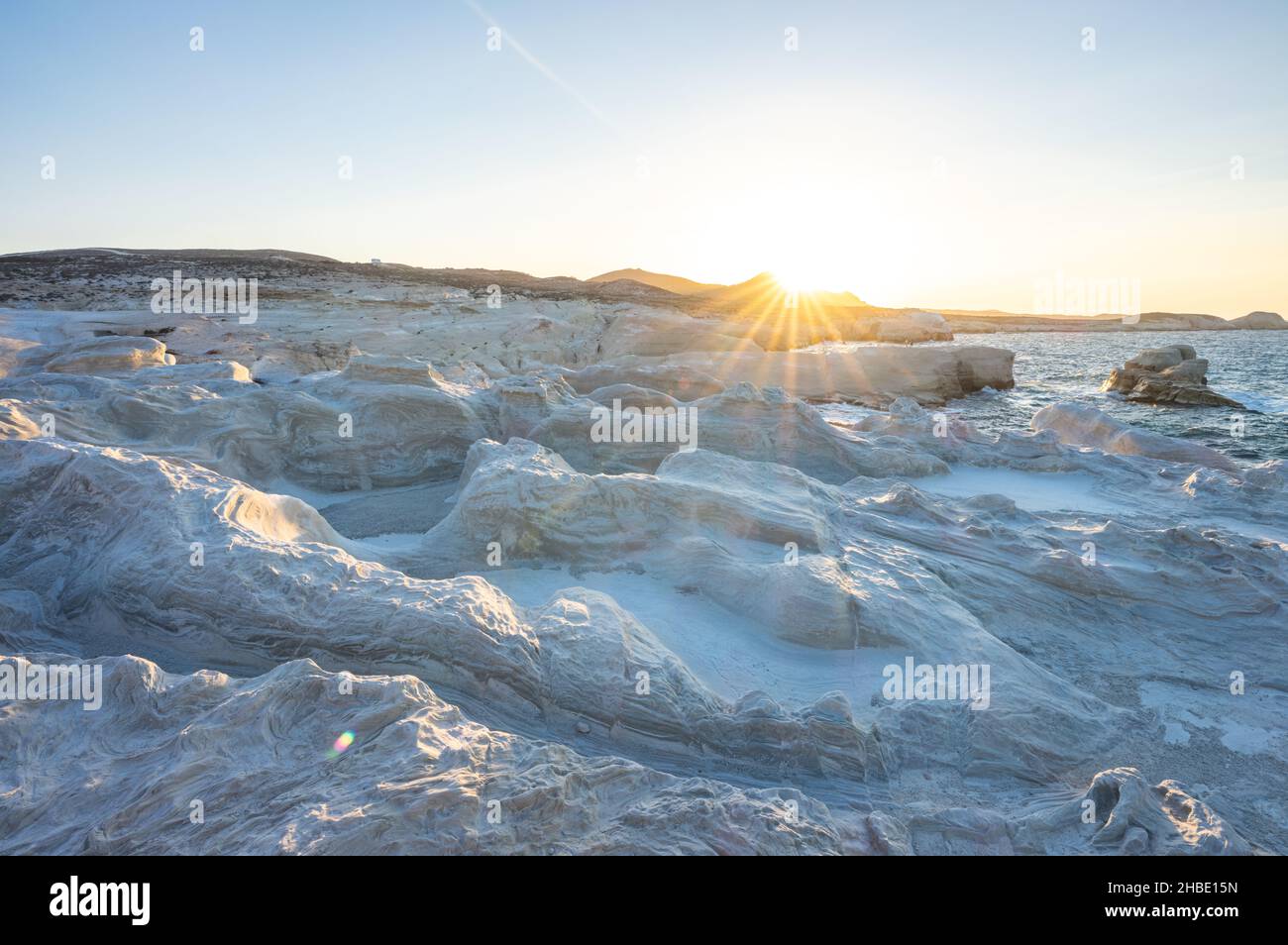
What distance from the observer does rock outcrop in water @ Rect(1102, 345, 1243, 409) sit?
86.4 ft

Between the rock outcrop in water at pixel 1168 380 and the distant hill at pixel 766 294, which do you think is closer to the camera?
the rock outcrop in water at pixel 1168 380

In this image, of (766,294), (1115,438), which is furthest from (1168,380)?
(766,294)

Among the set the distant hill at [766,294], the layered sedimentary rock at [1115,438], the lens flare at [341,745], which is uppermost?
the distant hill at [766,294]

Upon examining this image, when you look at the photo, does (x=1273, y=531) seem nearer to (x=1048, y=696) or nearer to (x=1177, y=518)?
(x=1177, y=518)

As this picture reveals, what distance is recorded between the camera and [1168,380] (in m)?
27.9

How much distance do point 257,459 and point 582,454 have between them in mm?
5313

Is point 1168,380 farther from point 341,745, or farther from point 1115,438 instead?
point 341,745

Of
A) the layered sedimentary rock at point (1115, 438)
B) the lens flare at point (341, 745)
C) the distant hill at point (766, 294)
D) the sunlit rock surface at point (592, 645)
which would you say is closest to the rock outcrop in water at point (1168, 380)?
the layered sedimentary rock at point (1115, 438)

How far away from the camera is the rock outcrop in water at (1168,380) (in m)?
26.3

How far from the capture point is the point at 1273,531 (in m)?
9.88

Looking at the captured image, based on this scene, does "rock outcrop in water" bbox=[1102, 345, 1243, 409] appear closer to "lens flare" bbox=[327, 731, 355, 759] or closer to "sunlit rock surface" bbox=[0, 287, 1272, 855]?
"sunlit rock surface" bbox=[0, 287, 1272, 855]

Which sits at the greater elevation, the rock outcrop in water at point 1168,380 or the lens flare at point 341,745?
the rock outcrop in water at point 1168,380

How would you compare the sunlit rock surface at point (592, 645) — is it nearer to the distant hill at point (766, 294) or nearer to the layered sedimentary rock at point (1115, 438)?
the layered sedimentary rock at point (1115, 438)
